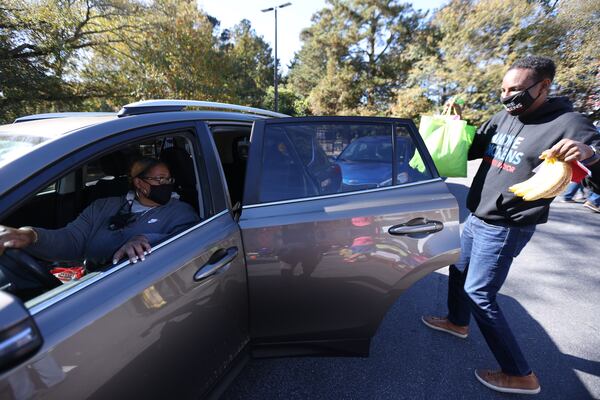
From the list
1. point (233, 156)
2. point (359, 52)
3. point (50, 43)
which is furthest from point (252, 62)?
point (233, 156)

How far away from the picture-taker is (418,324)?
105 inches

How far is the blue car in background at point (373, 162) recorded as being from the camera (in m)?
1.90

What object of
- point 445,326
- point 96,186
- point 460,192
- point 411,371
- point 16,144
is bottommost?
point 411,371

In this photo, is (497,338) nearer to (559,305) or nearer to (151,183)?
(559,305)

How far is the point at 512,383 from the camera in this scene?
6.36ft

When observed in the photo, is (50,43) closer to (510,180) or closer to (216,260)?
(216,260)

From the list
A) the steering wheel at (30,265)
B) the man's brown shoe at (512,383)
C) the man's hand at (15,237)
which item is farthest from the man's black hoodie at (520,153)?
the man's hand at (15,237)

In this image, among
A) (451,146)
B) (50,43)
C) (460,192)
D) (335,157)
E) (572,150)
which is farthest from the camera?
(50,43)

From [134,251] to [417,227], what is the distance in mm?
1458

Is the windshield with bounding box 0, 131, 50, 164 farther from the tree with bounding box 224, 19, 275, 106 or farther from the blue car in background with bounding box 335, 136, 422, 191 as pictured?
the tree with bounding box 224, 19, 275, 106

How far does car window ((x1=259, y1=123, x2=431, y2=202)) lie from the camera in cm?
182

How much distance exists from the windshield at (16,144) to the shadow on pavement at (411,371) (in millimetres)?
1772

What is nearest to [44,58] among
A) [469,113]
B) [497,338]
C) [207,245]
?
[207,245]

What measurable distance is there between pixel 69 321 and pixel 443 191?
192cm
